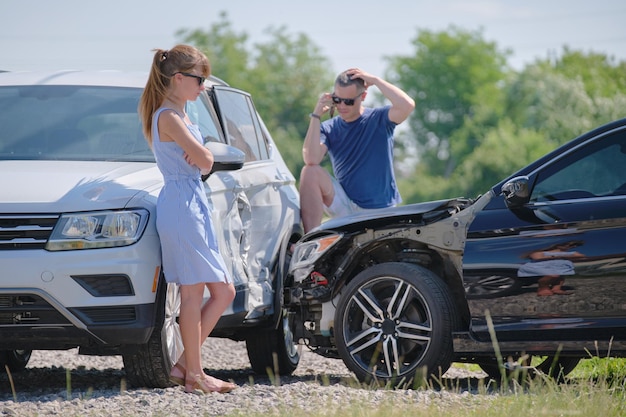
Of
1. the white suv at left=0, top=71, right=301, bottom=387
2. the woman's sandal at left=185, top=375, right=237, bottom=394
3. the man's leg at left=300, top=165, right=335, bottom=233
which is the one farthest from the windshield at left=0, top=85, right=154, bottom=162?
the man's leg at left=300, top=165, right=335, bottom=233

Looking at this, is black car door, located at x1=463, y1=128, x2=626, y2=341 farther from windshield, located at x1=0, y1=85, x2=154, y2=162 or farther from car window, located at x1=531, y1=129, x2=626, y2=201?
windshield, located at x1=0, y1=85, x2=154, y2=162

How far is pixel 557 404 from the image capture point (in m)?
5.42

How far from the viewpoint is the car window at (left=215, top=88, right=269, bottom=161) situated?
8305 mm

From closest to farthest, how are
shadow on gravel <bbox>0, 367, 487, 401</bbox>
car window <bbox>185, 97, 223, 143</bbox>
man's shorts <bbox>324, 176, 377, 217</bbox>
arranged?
1. shadow on gravel <bbox>0, 367, 487, 401</bbox>
2. car window <bbox>185, 97, 223, 143</bbox>
3. man's shorts <bbox>324, 176, 377, 217</bbox>

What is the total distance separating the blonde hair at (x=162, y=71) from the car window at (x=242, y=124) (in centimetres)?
133

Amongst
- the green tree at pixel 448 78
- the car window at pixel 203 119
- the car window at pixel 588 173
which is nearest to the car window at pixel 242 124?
the car window at pixel 203 119

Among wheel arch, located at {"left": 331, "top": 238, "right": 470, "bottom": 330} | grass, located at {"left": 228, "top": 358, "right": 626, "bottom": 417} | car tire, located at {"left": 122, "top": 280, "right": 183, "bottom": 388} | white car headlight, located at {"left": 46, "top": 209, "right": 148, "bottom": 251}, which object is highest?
white car headlight, located at {"left": 46, "top": 209, "right": 148, "bottom": 251}

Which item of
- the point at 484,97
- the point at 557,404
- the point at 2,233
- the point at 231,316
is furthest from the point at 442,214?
the point at 484,97

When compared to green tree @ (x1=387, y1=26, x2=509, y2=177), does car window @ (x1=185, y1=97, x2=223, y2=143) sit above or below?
below

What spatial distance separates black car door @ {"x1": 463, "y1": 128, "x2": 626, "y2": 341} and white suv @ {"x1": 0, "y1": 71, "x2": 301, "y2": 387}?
1.51 meters

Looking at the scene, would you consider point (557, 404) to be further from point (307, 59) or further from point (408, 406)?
point (307, 59)

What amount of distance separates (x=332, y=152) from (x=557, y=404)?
4.29 m

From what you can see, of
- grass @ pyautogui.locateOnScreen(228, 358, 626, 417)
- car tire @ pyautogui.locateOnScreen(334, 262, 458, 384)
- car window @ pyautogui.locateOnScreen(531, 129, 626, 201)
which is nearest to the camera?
grass @ pyautogui.locateOnScreen(228, 358, 626, 417)

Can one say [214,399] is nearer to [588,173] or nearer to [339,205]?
[588,173]
